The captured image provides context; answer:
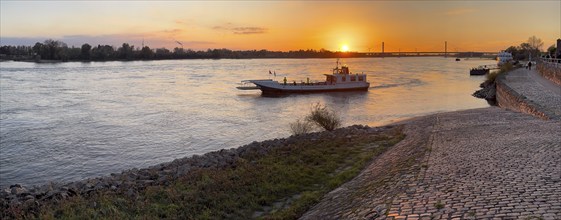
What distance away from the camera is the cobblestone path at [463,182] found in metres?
6.86

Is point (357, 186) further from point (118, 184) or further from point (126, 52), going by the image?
point (126, 52)

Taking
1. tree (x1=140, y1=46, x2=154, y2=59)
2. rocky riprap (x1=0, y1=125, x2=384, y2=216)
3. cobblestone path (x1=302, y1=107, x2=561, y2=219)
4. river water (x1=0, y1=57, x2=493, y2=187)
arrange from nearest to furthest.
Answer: cobblestone path (x1=302, y1=107, x2=561, y2=219) < rocky riprap (x1=0, y1=125, x2=384, y2=216) < river water (x1=0, y1=57, x2=493, y2=187) < tree (x1=140, y1=46, x2=154, y2=59)

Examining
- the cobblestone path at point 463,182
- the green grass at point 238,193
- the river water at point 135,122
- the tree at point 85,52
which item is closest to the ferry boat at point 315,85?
the river water at point 135,122

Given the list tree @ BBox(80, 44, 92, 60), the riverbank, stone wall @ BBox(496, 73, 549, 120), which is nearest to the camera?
the riverbank

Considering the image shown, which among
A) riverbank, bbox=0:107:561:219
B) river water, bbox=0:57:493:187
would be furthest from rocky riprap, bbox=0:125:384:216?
river water, bbox=0:57:493:187

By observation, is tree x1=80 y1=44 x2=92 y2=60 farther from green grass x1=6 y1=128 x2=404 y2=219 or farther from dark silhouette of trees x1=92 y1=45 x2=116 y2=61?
green grass x1=6 y1=128 x2=404 y2=219

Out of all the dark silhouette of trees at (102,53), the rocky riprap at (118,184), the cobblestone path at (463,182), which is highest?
the dark silhouette of trees at (102,53)

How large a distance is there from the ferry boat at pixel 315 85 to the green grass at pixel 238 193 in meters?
40.8

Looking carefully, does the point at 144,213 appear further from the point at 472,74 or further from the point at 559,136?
the point at 472,74

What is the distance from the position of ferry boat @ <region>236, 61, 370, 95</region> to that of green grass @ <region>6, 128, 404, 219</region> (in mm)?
40845

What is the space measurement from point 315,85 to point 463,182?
4988 cm

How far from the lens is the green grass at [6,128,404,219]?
9438 millimetres

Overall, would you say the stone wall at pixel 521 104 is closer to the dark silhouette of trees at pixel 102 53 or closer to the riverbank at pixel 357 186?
the riverbank at pixel 357 186

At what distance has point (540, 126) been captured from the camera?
15.9 m
